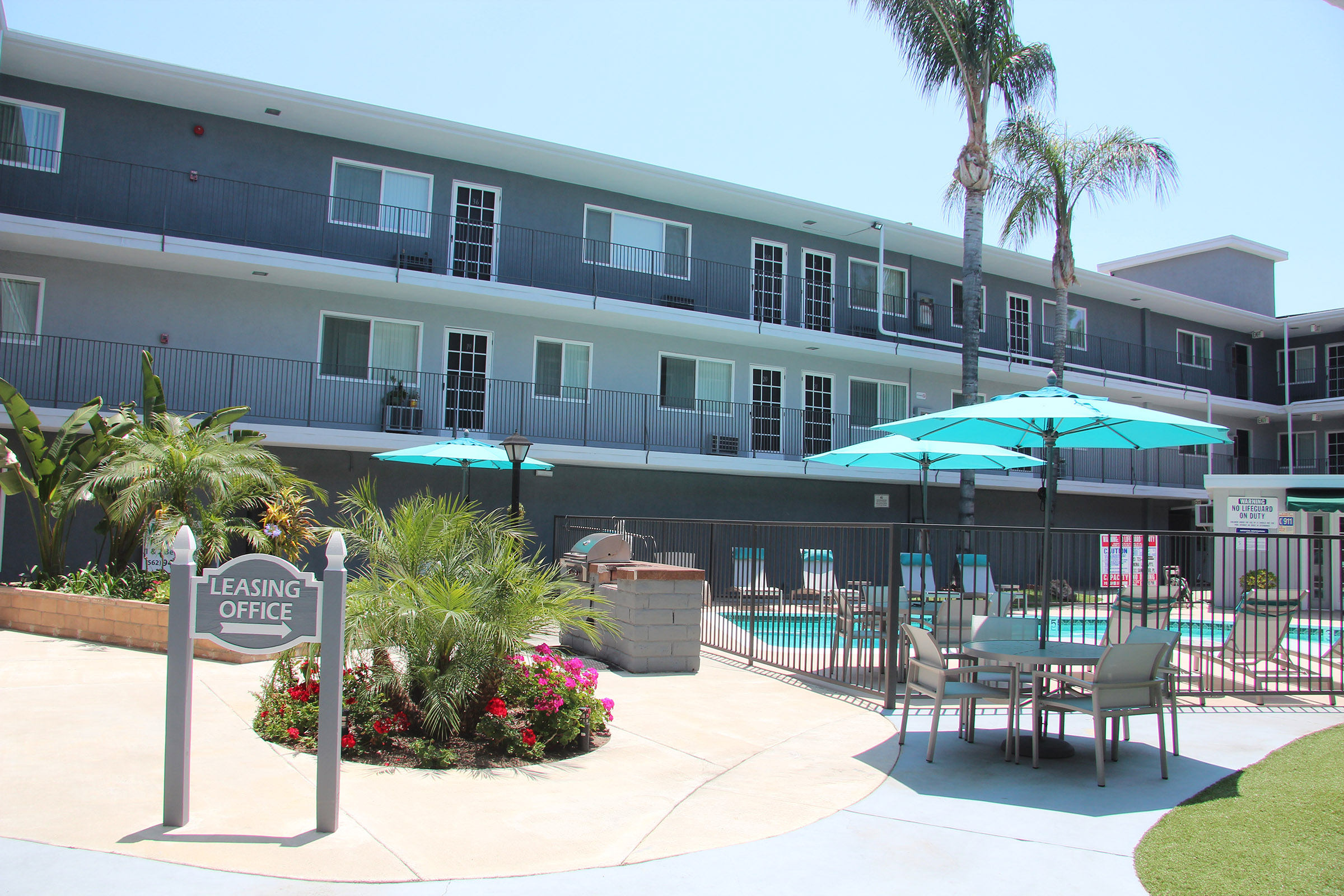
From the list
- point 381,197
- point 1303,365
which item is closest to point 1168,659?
point 381,197

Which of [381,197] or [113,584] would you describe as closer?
[113,584]

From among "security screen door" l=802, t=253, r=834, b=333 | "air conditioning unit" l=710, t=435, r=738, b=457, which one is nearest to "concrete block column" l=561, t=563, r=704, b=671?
"air conditioning unit" l=710, t=435, r=738, b=457

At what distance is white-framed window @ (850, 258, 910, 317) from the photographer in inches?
953

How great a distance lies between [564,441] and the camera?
19.2 metres

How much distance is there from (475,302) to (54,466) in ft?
27.7

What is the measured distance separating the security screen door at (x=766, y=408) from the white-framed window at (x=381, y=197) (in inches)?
342

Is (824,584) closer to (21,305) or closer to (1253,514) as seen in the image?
(21,305)

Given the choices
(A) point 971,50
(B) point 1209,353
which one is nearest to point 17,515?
(A) point 971,50

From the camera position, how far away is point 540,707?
21.5 ft

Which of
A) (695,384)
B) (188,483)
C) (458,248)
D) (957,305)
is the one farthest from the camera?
(957,305)

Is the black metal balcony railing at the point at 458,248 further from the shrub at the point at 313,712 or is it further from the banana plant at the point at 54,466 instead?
the shrub at the point at 313,712

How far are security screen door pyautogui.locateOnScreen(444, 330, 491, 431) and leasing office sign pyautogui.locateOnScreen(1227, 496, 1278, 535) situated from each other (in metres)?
17.8

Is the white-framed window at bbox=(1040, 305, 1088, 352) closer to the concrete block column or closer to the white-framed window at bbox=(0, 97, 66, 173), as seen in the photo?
the concrete block column

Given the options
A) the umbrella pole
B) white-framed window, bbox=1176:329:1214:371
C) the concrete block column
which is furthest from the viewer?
white-framed window, bbox=1176:329:1214:371
